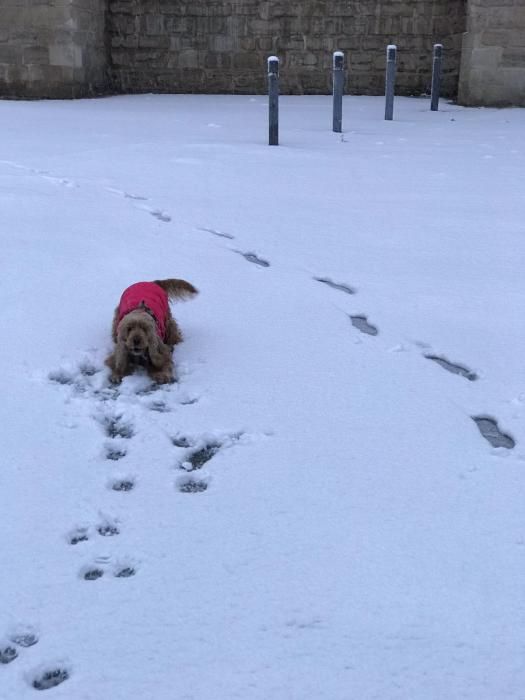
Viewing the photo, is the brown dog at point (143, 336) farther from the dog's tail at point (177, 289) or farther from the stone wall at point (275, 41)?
the stone wall at point (275, 41)

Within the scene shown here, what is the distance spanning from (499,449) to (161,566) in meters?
1.10

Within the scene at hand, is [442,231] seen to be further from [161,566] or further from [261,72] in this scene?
[261,72]

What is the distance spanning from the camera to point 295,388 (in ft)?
8.85

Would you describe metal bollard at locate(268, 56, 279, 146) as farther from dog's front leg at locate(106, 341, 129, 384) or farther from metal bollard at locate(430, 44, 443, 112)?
dog's front leg at locate(106, 341, 129, 384)

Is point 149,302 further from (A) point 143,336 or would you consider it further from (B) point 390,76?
(B) point 390,76

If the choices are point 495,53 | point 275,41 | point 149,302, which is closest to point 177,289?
point 149,302

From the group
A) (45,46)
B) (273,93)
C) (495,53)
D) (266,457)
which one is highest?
(45,46)

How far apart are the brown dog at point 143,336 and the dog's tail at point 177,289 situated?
163 mm

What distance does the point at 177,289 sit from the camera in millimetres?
3238

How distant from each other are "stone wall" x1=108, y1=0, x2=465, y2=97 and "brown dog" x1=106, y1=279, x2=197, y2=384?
981 cm

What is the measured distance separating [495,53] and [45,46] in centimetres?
605

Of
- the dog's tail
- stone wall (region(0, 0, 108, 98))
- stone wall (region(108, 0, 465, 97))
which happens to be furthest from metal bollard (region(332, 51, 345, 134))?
the dog's tail

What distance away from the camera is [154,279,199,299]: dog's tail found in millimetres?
3229

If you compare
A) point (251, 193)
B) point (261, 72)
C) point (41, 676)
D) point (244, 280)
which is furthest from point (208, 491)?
point (261, 72)
